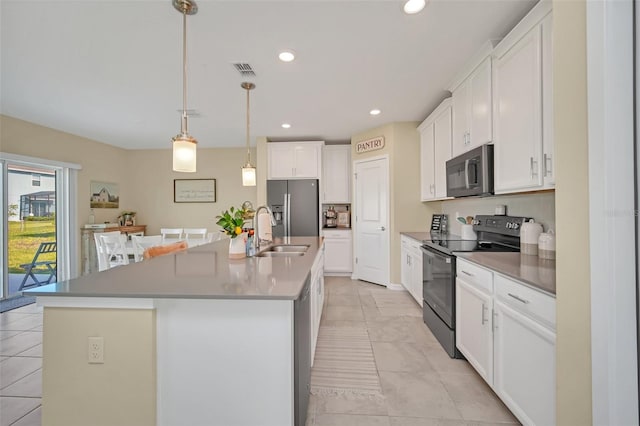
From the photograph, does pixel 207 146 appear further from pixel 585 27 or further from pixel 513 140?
pixel 585 27

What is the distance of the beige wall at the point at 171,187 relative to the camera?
18.9 feet

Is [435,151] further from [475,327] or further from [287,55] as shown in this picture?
[475,327]

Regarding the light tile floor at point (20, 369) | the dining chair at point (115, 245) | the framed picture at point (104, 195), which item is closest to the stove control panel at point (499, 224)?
the light tile floor at point (20, 369)

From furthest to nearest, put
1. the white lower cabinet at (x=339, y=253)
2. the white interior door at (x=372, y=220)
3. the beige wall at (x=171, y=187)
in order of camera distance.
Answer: the beige wall at (x=171, y=187)
the white lower cabinet at (x=339, y=253)
the white interior door at (x=372, y=220)

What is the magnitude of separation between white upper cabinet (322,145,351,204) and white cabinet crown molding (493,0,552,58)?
3.14m

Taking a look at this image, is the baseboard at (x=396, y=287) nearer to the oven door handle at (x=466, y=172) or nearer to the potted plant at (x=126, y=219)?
the oven door handle at (x=466, y=172)

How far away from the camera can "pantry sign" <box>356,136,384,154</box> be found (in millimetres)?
4336

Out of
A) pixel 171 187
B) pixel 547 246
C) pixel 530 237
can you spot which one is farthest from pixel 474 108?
pixel 171 187

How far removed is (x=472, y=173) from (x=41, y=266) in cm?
619

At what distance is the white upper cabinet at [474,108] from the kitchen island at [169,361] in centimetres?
211

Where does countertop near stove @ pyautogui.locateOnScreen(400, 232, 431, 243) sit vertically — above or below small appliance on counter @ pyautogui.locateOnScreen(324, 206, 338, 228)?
below

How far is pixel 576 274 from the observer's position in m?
0.87

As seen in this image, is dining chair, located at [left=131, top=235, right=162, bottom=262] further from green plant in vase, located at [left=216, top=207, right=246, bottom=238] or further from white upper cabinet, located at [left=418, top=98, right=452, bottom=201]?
white upper cabinet, located at [left=418, top=98, right=452, bottom=201]

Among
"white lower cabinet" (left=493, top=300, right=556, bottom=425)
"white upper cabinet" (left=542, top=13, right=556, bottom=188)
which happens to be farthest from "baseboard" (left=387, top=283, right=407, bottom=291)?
"white upper cabinet" (left=542, top=13, right=556, bottom=188)
